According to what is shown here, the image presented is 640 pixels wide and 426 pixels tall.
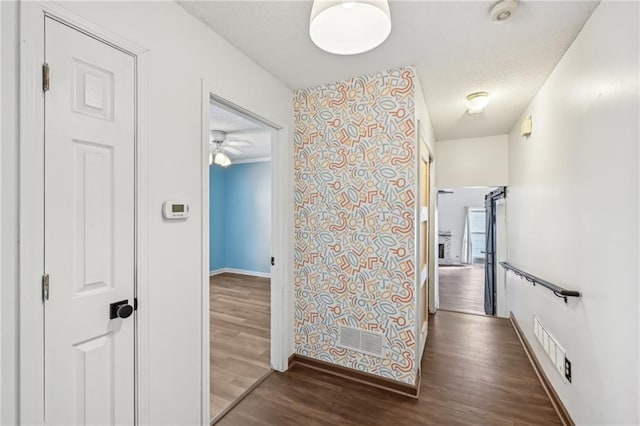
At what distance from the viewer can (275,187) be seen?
249 cm

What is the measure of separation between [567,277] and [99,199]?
2.73m

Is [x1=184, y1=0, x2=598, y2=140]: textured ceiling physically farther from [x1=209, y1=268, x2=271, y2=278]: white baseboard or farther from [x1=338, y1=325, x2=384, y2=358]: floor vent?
[x1=209, y1=268, x2=271, y2=278]: white baseboard

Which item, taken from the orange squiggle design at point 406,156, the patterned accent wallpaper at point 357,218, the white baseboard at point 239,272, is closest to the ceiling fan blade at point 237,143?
the patterned accent wallpaper at point 357,218

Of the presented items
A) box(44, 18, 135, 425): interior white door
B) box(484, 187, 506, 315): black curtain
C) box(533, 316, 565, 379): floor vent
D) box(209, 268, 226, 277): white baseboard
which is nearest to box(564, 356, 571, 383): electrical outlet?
box(533, 316, 565, 379): floor vent

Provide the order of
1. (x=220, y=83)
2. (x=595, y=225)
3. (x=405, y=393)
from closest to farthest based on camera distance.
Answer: (x=595, y=225) → (x=220, y=83) → (x=405, y=393)

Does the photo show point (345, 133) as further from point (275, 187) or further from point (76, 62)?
point (76, 62)

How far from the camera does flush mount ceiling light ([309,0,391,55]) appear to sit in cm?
113

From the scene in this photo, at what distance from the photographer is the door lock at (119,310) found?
1280mm

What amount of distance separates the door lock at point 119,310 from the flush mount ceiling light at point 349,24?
1.46 meters

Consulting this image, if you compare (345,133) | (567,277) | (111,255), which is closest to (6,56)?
(111,255)

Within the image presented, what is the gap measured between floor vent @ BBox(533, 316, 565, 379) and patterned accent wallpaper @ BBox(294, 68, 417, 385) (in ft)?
3.23

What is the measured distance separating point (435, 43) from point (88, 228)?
7.16ft

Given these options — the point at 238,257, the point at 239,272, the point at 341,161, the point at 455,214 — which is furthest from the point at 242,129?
the point at 455,214

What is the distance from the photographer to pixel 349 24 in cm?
126
